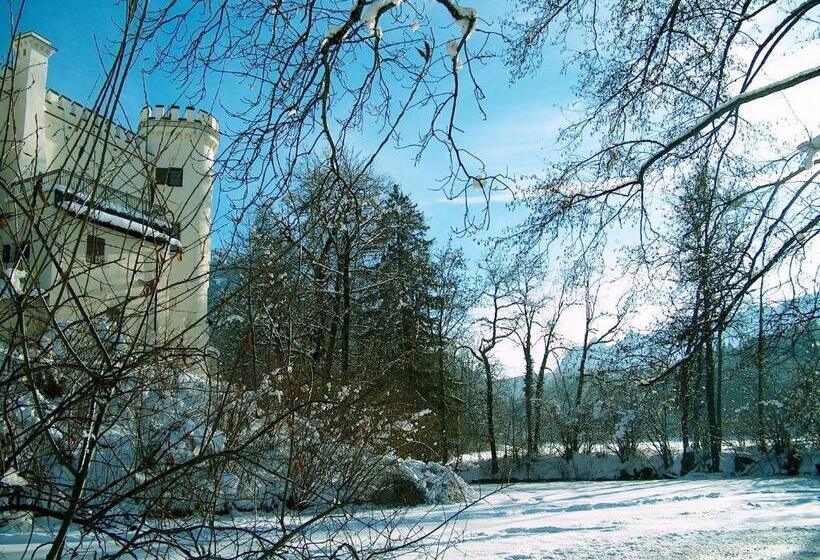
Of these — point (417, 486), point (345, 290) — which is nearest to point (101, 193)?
point (345, 290)

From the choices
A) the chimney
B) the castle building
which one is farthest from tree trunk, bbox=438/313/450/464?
the castle building

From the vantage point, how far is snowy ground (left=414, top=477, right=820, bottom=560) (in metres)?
5.21

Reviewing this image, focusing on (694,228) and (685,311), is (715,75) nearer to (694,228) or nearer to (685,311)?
(694,228)

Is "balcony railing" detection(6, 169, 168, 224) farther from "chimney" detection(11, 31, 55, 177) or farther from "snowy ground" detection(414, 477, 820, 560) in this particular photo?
"snowy ground" detection(414, 477, 820, 560)

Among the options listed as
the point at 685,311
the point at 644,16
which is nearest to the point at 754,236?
the point at 685,311

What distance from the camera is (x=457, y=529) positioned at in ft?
22.3

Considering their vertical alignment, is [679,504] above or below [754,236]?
below

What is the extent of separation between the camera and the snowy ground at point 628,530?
511 cm

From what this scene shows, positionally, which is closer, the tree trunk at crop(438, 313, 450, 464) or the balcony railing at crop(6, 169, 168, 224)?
the balcony railing at crop(6, 169, 168, 224)

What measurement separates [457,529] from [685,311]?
3380 mm

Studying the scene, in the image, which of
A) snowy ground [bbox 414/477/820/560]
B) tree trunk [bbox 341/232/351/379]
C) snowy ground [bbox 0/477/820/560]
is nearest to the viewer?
snowy ground [bbox 0/477/820/560]

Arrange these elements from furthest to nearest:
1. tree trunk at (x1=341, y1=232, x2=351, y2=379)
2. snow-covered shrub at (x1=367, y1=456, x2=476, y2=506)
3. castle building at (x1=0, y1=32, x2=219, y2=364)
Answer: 1. snow-covered shrub at (x1=367, y1=456, x2=476, y2=506)
2. tree trunk at (x1=341, y1=232, x2=351, y2=379)
3. castle building at (x1=0, y1=32, x2=219, y2=364)

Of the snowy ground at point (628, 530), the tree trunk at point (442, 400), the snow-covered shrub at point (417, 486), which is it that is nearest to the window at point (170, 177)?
the snowy ground at point (628, 530)

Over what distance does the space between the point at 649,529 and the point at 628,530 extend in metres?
0.25
